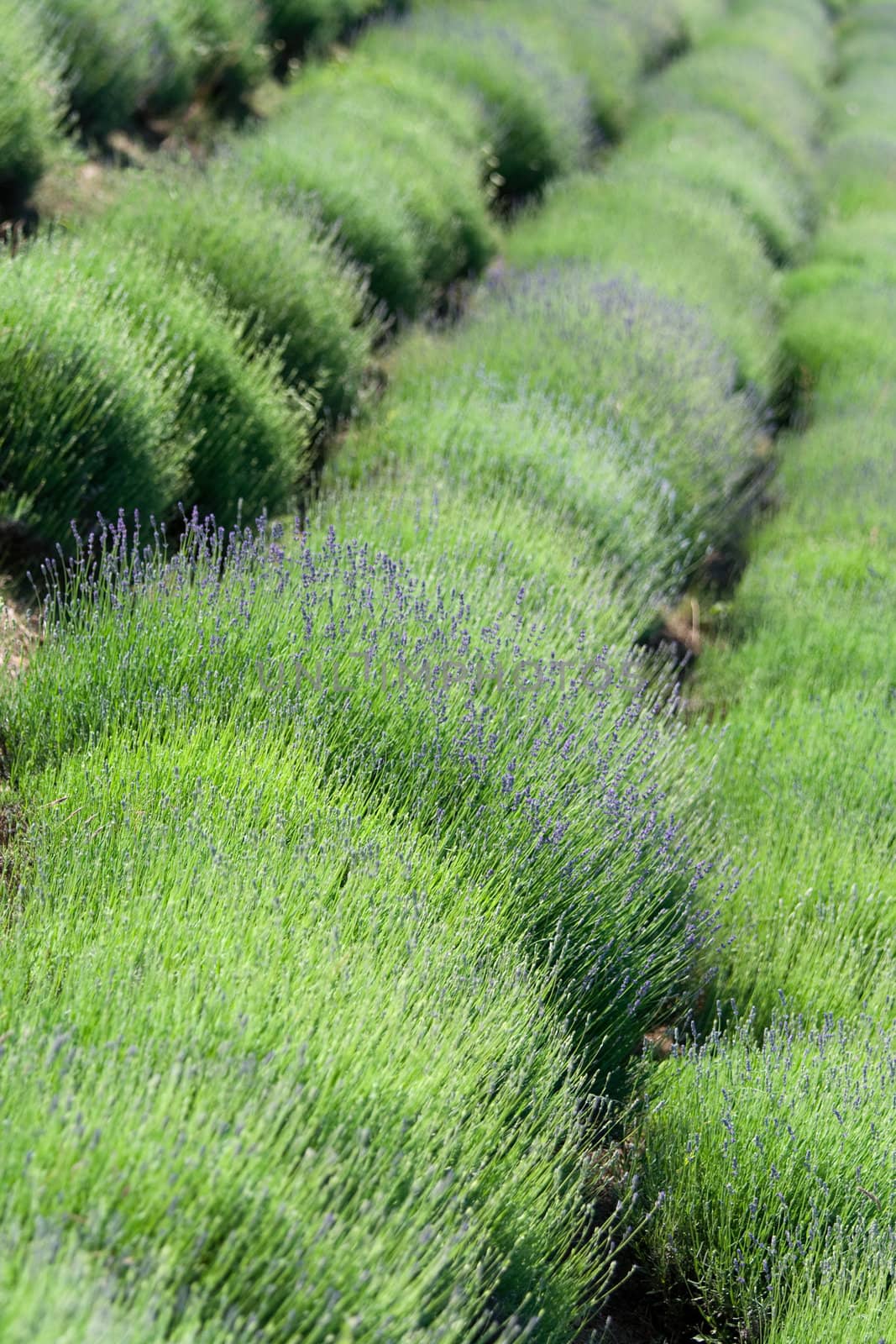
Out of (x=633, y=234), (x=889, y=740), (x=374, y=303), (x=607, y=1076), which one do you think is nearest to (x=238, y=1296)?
(x=607, y=1076)

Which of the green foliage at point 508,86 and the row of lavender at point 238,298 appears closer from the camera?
the row of lavender at point 238,298

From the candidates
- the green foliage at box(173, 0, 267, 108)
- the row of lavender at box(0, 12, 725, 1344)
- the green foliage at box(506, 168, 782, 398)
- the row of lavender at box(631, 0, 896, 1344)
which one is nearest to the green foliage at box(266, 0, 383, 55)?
the green foliage at box(173, 0, 267, 108)

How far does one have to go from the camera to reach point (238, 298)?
443 centimetres

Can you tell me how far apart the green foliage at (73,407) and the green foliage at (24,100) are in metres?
1.36

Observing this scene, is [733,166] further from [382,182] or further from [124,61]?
[124,61]

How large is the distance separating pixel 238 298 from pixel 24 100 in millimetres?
1311

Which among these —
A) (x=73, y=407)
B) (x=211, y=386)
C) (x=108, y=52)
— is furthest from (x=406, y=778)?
(x=108, y=52)

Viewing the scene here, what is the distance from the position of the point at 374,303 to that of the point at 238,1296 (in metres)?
5.01

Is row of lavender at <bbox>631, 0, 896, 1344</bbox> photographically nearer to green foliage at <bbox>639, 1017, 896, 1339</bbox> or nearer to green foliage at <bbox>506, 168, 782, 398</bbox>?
green foliage at <bbox>639, 1017, 896, 1339</bbox>

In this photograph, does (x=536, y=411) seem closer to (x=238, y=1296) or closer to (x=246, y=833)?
(x=246, y=833)

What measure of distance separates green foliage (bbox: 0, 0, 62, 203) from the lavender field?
0.09ft

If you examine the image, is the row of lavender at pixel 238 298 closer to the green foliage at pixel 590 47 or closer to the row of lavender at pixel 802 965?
the row of lavender at pixel 802 965

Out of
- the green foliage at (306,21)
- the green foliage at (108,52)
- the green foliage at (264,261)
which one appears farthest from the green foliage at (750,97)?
the green foliage at (264,261)

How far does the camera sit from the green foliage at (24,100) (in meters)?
4.70
